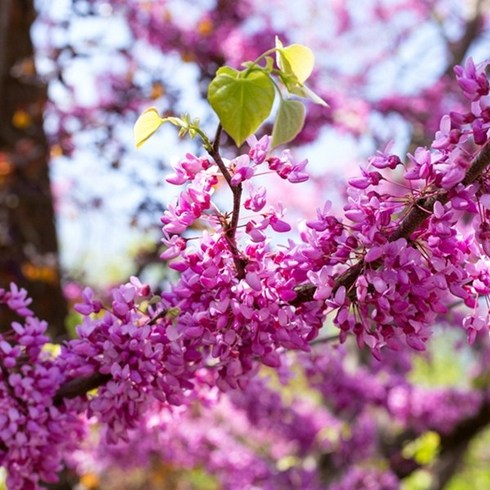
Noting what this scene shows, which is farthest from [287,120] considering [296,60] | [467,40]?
[467,40]

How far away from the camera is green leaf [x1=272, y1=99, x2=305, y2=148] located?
114 cm

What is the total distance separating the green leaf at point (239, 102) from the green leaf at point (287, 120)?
0.07m

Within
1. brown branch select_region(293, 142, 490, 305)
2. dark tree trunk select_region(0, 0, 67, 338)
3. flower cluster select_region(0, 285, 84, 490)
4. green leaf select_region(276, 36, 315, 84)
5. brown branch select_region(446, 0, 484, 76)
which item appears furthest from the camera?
brown branch select_region(446, 0, 484, 76)

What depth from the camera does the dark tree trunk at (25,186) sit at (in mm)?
3604

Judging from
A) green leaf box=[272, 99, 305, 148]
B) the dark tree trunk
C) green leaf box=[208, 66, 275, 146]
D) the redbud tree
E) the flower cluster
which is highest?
green leaf box=[208, 66, 275, 146]

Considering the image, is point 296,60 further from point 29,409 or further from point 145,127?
point 29,409

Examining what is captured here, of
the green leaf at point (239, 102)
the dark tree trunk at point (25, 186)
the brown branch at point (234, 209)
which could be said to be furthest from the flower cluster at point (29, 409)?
the dark tree trunk at point (25, 186)

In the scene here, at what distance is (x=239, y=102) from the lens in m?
1.05

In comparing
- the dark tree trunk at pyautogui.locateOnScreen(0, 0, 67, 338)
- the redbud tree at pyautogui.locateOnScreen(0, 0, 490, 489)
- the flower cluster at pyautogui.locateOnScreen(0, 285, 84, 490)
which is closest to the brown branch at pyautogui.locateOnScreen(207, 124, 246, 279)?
the redbud tree at pyautogui.locateOnScreen(0, 0, 490, 489)

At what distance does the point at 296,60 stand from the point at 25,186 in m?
2.84

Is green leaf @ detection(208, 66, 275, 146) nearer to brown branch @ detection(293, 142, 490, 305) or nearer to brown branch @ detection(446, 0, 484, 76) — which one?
brown branch @ detection(293, 142, 490, 305)

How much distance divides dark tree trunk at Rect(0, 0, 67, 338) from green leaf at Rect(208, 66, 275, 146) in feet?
8.17

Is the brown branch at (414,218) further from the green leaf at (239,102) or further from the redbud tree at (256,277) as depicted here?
the green leaf at (239,102)

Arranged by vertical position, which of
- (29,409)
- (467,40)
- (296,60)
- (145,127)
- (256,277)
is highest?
(296,60)
